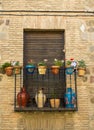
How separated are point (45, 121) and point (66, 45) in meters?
1.80

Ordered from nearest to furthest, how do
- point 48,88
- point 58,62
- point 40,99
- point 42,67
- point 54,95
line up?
point 40,99 → point 42,67 → point 58,62 → point 54,95 → point 48,88

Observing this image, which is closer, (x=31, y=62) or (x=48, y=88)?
(x=31, y=62)

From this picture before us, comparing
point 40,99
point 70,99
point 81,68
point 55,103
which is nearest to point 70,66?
point 81,68

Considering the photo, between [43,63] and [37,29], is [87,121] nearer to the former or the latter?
[43,63]

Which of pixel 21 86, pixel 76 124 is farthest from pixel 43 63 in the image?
pixel 76 124

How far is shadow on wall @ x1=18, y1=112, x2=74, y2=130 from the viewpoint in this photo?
28.6ft

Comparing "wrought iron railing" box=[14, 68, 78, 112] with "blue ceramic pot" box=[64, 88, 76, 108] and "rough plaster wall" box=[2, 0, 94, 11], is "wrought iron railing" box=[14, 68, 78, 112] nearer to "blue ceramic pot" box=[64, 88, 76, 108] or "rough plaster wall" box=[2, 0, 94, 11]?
"blue ceramic pot" box=[64, 88, 76, 108]

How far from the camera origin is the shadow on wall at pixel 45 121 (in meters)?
8.71

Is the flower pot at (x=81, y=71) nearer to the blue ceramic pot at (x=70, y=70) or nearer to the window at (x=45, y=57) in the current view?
the blue ceramic pot at (x=70, y=70)

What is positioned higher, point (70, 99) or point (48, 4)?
point (48, 4)

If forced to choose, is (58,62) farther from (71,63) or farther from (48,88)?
(48,88)

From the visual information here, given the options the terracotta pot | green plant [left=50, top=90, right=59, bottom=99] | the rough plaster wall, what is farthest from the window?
the rough plaster wall

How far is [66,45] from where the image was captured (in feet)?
29.9

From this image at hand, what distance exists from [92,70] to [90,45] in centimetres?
58
